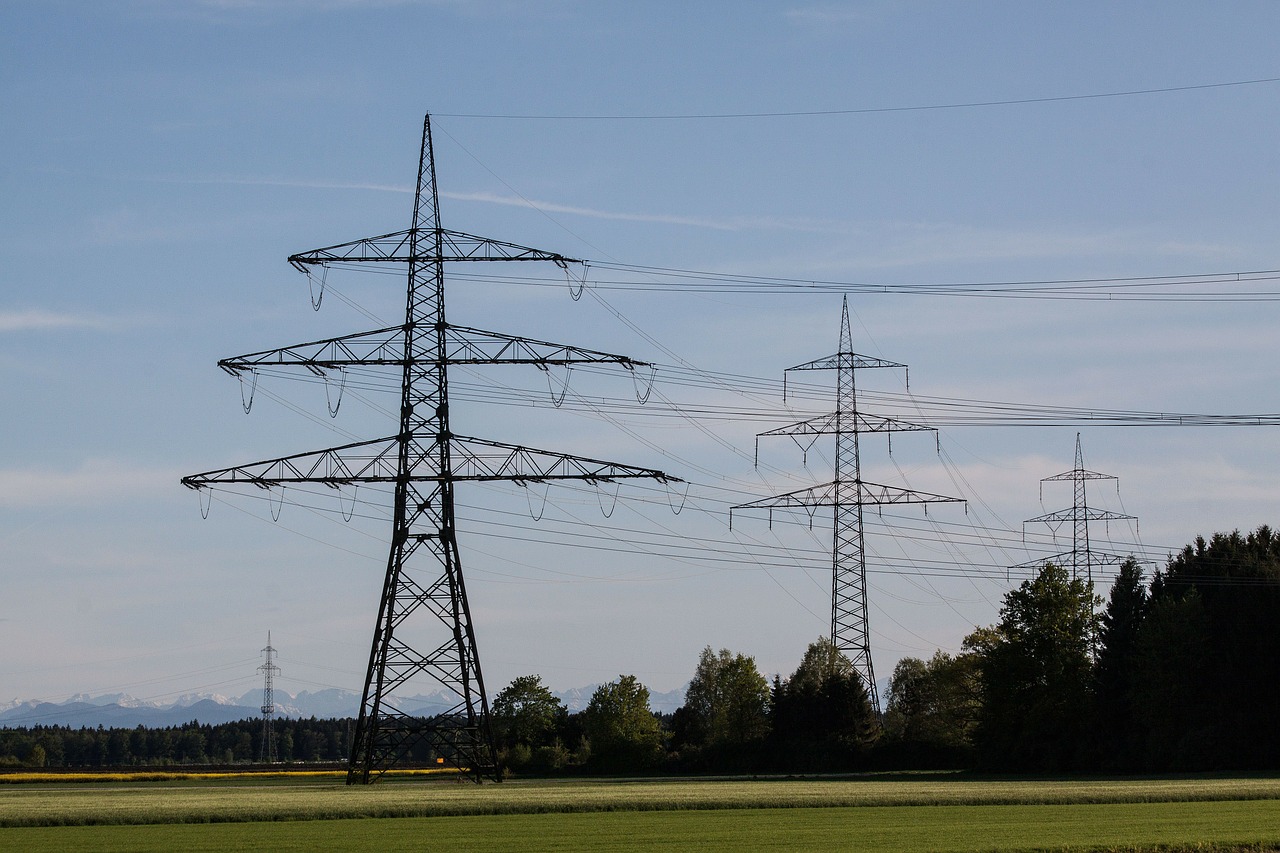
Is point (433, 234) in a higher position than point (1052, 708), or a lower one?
higher

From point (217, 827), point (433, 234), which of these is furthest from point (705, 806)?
point (433, 234)

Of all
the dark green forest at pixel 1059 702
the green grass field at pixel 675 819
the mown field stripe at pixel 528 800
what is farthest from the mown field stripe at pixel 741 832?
the dark green forest at pixel 1059 702

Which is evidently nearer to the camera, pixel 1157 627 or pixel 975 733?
pixel 1157 627

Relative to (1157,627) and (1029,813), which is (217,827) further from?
(1157,627)

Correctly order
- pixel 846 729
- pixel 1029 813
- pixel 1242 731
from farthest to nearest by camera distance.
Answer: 1. pixel 846 729
2. pixel 1242 731
3. pixel 1029 813

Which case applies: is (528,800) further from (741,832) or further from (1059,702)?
(1059,702)

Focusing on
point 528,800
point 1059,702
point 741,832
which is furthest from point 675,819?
point 1059,702

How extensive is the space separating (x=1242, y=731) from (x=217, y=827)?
55049mm

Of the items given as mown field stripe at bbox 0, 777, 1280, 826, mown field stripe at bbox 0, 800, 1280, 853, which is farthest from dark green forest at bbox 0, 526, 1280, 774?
mown field stripe at bbox 0, 800, 1280, 853

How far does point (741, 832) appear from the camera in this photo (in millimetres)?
37406

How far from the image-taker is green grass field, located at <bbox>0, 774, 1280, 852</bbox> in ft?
112

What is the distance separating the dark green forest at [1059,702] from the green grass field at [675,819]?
1792cm

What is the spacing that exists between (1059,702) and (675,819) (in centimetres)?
4918

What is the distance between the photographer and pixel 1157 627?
7825 cm
